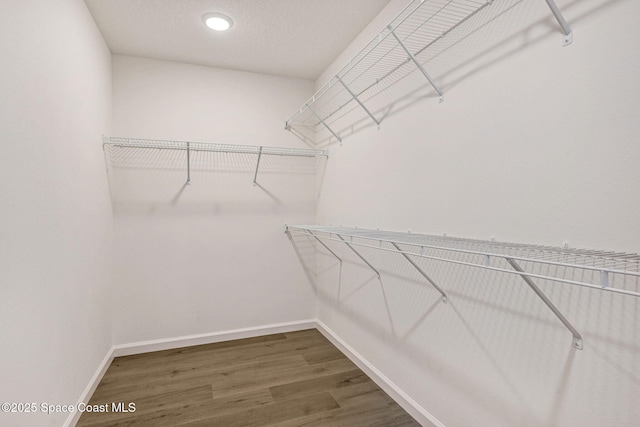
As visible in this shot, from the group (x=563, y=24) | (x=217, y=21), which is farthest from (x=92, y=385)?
(x=563, y=24)

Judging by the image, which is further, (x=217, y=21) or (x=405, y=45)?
(x=217, y=21)

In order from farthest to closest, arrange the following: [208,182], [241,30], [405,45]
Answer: [208,182] → [241,30] → [405,45]

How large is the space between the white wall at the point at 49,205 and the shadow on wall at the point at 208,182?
387 millimetres

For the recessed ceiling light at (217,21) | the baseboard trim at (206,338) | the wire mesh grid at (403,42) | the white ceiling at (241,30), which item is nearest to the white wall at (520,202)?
the wire mesh grid at (403,42)

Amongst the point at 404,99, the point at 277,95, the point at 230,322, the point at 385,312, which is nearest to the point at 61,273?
the point at 230,322

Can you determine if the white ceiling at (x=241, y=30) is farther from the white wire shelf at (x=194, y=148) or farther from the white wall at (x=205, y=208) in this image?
the white wire shelf at (x=194, y=148)

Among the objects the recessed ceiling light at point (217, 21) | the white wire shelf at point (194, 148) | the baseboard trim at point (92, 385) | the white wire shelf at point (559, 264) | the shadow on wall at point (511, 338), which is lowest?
the baseboard trim at point (92, 385)

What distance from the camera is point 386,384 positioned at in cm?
Result: 191

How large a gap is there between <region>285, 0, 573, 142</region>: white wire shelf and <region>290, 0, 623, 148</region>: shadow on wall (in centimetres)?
1

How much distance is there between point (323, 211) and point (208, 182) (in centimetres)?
103

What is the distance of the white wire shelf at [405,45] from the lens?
131cm

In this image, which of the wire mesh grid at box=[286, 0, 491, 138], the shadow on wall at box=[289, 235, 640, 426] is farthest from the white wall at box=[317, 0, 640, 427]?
the wire mesh grid at box=[286, 0, 491, 138]

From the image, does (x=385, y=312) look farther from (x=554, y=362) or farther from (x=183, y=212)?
(x=183, y=212)

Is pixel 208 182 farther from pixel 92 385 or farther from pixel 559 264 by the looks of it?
pixel 559 264
